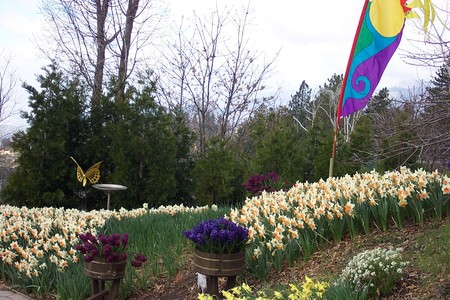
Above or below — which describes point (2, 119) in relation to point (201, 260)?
above

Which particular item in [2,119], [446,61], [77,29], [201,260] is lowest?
[201,260]

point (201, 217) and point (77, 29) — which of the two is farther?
point (77, 29)

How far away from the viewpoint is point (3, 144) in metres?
21.2

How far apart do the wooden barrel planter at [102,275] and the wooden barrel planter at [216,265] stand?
0.70 metres

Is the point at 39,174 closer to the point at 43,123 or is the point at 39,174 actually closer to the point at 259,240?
the point at 43,123

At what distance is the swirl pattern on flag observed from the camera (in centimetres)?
518

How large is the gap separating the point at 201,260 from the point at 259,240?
81 cm

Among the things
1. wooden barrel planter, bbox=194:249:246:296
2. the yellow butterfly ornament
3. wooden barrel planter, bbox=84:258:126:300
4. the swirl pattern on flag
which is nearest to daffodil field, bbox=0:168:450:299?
wooden barrel planter, bbox=84:258:126:300

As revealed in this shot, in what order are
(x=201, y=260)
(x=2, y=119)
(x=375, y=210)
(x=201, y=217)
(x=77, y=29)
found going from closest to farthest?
(x=201, y=260) < (x=375, y=210) < (x=201, y=217) < (x=77, y=29) < (x=2, y=119)

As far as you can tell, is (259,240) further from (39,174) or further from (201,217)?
(39,174)

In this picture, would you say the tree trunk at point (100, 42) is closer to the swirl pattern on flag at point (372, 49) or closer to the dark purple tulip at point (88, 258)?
the swirl pattern on flag at point (372, 49)

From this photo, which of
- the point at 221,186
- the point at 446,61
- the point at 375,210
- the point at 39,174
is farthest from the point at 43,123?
the point at 446,61

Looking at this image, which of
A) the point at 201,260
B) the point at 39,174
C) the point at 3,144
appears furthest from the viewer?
the point at 3,144

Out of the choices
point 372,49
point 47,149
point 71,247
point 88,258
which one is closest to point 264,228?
point 88,258
